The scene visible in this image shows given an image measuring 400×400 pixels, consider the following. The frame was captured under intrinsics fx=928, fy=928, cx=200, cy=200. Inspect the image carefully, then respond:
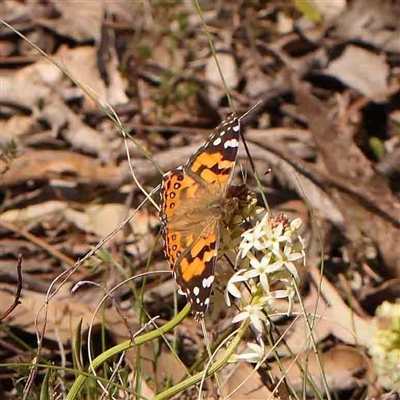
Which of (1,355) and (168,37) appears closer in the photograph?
(1,355)

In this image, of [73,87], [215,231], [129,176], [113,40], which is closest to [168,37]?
[113,40]

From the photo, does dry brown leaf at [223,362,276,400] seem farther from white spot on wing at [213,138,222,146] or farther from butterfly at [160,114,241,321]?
white spot on wing at [213,138,222,146]

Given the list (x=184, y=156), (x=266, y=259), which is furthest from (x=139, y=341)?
(x=184, y=156)

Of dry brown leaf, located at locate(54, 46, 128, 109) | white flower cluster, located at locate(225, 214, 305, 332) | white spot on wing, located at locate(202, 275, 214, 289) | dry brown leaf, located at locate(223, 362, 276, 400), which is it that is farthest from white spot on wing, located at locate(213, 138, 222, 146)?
dry brown leaf, located at locate(54, 46, 128, 109)

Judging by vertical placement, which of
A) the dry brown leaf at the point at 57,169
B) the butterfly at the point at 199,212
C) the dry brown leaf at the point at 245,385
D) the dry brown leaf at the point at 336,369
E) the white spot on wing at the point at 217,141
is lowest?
the dry brown leaf at the point at 336,369

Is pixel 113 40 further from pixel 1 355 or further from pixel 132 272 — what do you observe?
pixel 1 355

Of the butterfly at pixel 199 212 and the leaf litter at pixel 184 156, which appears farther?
the leaf litter at pixel 184 156

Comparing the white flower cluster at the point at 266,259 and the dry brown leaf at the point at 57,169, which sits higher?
the white flower cluster at the point at 266,259

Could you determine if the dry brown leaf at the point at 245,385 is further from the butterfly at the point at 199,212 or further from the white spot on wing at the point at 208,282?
the white spot on wing at the point at 208,282

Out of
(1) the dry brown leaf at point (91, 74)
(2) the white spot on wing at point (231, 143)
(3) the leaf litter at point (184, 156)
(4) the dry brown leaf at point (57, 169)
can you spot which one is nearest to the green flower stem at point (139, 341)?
(2) the white spot on wing at point (231, 143)
